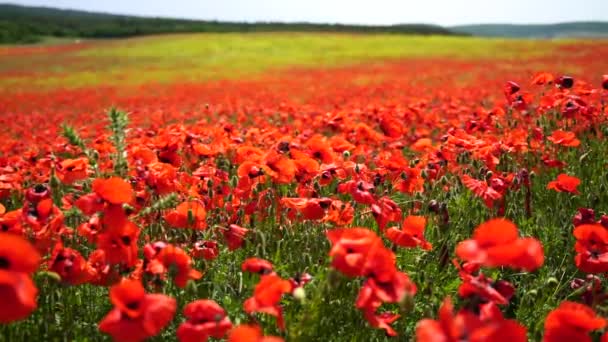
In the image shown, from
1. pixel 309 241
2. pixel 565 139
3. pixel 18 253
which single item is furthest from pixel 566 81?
pixel 18 253

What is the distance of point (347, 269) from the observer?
1.39 metres

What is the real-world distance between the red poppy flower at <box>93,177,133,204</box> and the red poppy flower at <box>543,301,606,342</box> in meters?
1.28

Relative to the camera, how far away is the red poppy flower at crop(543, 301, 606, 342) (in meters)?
1.26

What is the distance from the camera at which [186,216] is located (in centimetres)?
226

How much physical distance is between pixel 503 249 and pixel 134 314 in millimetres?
887

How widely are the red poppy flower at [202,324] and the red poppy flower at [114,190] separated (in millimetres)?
476

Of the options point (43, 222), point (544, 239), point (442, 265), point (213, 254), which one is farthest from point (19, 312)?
point (544, 239)

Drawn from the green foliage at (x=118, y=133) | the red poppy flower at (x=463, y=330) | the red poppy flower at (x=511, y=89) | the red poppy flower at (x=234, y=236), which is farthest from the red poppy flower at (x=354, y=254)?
the red poppy flower at (x=511, y=89)

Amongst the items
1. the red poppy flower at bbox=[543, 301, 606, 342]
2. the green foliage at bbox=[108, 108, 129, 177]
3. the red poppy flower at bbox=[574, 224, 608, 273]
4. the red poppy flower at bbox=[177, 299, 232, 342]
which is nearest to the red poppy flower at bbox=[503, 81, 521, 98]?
the red poppy flower at bbox=[574, 224, 608, 273]

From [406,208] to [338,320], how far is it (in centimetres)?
145

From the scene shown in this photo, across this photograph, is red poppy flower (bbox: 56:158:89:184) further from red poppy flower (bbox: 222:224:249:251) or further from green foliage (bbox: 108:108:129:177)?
red poppy flower (bbox: 222:224:249:251)

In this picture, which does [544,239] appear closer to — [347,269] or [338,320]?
[338,320]

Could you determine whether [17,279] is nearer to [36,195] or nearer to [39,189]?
[36,195]

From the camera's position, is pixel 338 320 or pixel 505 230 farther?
pixel 338 320
